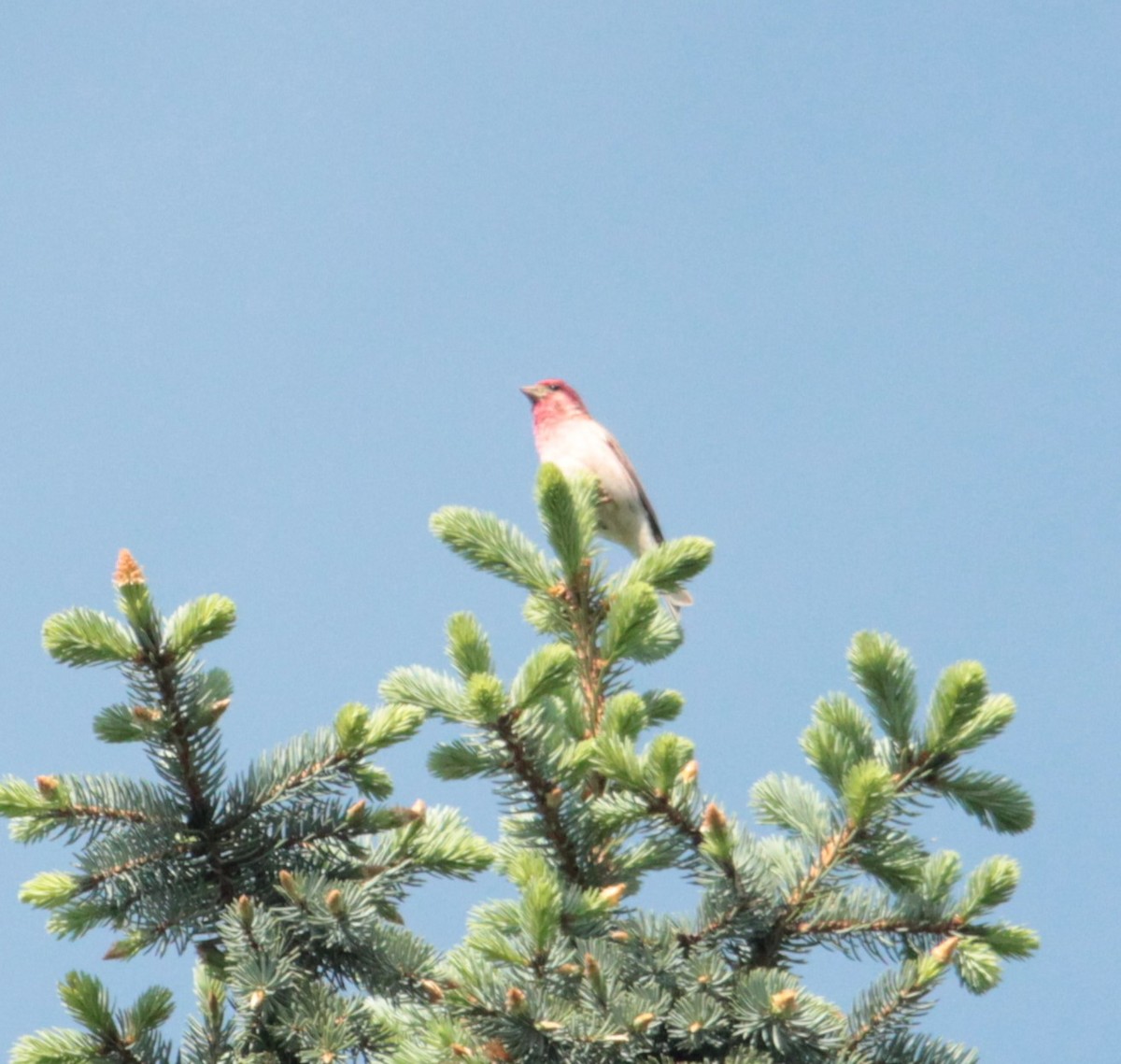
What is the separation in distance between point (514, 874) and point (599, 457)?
246 inches

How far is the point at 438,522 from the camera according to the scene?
443 centimetres

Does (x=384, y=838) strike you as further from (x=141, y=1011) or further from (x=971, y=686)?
(x=971, y=686)

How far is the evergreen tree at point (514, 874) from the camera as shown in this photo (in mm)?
3113

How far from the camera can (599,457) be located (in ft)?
30.3

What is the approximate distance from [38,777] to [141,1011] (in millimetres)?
610

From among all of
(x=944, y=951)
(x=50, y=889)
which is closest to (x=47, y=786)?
(x=50, y=889)

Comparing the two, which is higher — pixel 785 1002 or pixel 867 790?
pixel 867 790

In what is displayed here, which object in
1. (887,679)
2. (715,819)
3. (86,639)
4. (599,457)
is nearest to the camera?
(715,819)

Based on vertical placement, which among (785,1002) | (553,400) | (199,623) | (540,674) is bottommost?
(785,1002)

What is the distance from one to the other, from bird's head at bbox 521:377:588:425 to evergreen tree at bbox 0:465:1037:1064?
6688mm

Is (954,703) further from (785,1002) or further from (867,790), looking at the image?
(785,1002)

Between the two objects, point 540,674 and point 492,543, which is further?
point 492,543

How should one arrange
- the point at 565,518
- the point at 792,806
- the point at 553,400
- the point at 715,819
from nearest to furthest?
the point at 715,819
the point at 792,806
the point at 565,518
the point at 553,400

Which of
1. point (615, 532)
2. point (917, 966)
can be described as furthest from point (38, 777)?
point (615, 532)
